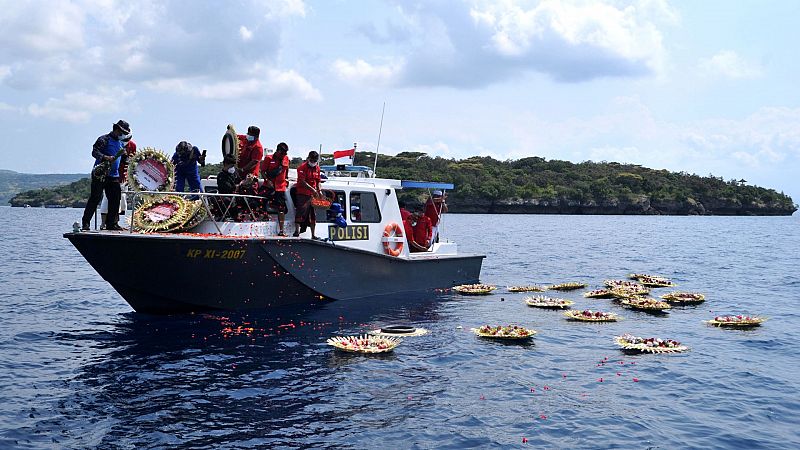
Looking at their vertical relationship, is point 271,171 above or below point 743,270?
above

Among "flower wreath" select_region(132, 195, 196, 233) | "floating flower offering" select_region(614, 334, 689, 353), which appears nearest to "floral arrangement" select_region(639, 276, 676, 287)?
"floating flower offering" select_region(614, 334, 689, 353)

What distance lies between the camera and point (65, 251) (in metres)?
42.5

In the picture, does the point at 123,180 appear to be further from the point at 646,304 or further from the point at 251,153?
the point at 646,304

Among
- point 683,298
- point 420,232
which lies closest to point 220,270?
point 420,232

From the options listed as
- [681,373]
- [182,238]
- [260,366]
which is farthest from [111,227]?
[681,373]

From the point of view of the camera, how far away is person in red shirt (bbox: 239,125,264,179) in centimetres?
1653

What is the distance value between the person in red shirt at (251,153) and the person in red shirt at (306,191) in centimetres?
102

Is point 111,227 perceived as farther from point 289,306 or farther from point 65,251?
point 65,251

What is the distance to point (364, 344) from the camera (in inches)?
524

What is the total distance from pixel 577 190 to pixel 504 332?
132 meters

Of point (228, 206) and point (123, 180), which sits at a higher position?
point (123, 180)

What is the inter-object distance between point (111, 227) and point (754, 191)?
163583 mm

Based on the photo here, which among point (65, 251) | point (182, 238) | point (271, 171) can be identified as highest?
point (271, 171)

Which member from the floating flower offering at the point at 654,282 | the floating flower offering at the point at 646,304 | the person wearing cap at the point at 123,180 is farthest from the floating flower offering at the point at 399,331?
the floating flower offering at the point at 654,282
